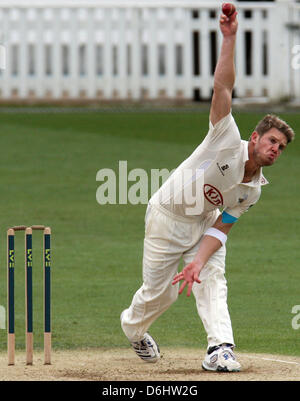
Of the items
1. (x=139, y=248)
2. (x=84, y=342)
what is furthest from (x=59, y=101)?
(x=84, y=342)

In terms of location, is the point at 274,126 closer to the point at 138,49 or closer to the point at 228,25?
the point at 228,25

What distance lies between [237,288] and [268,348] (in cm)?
185

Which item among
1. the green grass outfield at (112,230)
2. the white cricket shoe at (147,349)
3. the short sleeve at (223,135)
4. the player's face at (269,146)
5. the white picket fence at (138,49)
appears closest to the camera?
the short sleeve at (223,135)

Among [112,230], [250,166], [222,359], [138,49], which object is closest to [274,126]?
[250,166]

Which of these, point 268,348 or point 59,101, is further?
point 59,101

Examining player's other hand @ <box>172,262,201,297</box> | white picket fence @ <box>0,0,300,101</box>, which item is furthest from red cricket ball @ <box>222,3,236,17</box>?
white picket fence @ <box>0,0,300,101</box>

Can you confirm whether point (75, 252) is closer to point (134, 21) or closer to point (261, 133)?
point (261, 133)

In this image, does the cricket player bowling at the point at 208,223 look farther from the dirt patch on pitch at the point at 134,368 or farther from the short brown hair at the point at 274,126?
the dirt patch on pitch at the point at 134,368

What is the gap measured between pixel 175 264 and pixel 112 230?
513 cm

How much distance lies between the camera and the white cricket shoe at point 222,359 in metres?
7.47

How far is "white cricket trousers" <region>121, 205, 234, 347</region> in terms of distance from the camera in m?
7.64

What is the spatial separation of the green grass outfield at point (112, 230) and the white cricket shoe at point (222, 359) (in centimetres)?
85

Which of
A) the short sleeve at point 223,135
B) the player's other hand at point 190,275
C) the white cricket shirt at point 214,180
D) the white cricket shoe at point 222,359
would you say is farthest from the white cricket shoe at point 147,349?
the short sleeve at point 223,135

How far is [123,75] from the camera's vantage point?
73.0 ft
